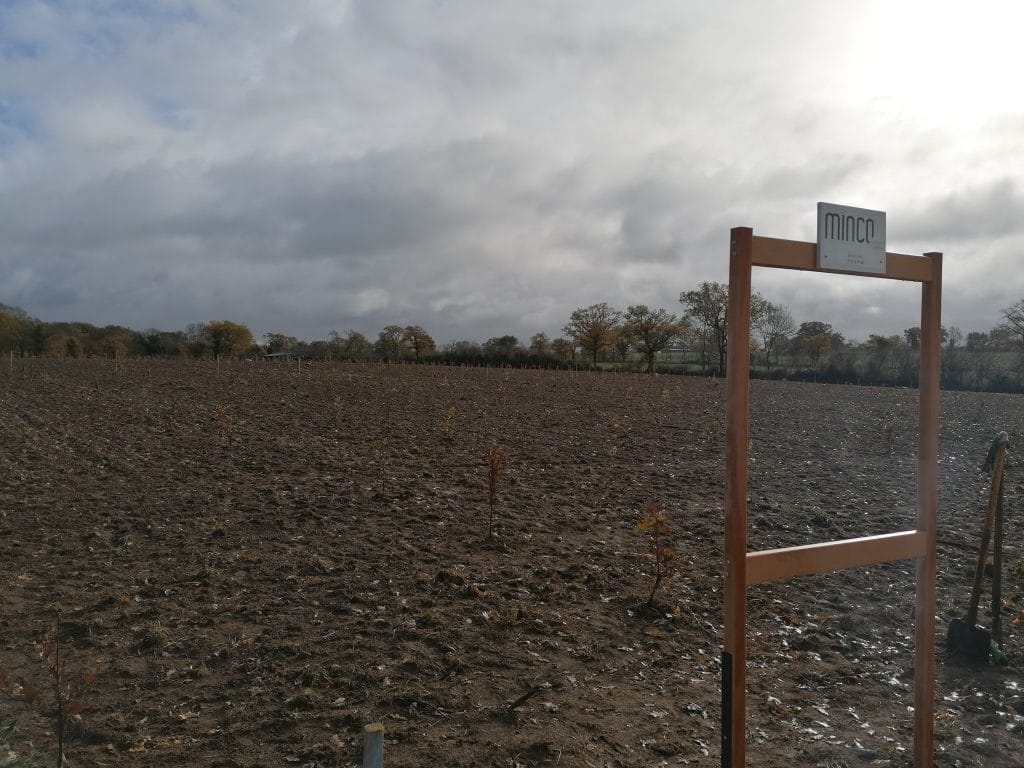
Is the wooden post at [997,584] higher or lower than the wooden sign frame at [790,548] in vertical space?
lower

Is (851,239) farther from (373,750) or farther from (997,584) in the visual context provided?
(997,584)

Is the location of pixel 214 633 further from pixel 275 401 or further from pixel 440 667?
pixel 275 401

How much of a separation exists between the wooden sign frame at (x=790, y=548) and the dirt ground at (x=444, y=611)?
28.7 inches

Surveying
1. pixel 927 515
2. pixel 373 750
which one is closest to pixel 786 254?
pixel 927 515

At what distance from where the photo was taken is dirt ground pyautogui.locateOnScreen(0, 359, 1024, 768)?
10.8ft

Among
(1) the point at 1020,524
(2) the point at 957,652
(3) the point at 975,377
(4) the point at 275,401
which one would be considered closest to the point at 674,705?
(2) the point at 957,652

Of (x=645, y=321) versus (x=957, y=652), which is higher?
(x=645, y=321)

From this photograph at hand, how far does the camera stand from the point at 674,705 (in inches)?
143

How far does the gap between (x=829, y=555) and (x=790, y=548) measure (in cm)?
20

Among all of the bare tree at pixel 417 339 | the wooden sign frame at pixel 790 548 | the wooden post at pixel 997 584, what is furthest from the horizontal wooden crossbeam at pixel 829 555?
the bare tree at pixel 417 339

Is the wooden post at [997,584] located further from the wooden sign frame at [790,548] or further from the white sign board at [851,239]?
the white sign board at [851,239]

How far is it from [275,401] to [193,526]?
379 inches

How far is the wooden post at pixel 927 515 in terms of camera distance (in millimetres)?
2977

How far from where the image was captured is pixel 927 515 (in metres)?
2.98
